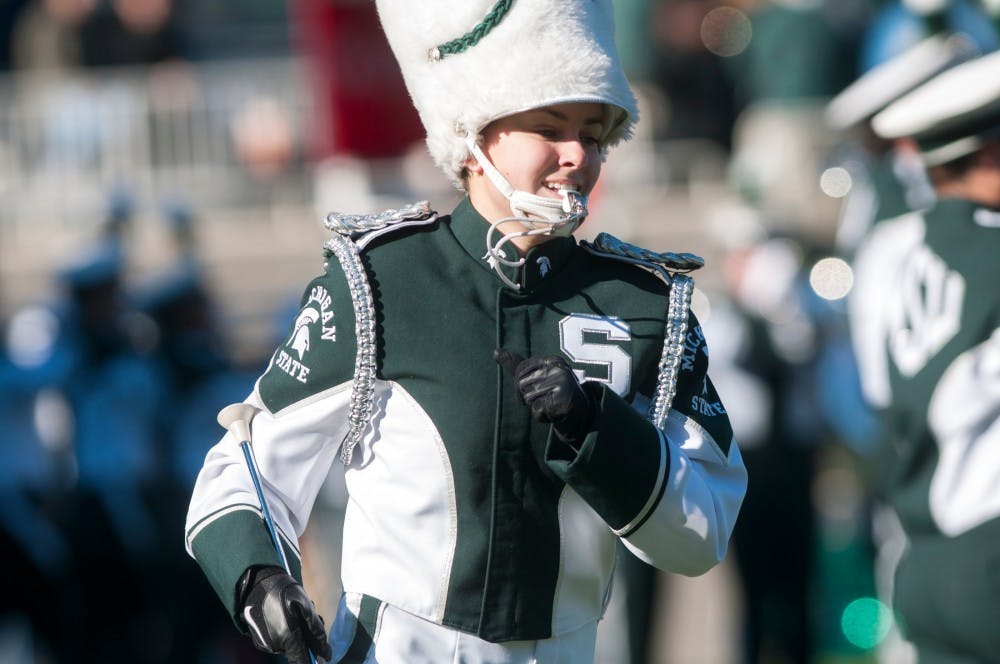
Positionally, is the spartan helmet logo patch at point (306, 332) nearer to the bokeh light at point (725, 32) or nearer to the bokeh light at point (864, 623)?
the bokeh light at point (864, 623)

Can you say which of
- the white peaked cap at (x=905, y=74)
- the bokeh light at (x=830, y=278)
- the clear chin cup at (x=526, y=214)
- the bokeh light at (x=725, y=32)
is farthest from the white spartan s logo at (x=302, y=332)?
the bokeh light at (x=725, y=32)

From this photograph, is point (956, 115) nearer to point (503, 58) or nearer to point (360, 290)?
point (503, 58)

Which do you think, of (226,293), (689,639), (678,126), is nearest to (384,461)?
(689,639)

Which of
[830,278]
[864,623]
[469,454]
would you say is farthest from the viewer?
[864,623]

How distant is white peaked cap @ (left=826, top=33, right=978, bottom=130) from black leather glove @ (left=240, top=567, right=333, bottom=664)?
3.52m

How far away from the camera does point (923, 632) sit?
441 cm

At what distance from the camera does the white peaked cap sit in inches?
235

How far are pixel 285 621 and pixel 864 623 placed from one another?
242 inches

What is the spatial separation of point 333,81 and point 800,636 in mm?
5320

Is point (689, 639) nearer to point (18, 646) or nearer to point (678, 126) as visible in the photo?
point (18, 646)

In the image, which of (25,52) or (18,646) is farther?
(25,52)

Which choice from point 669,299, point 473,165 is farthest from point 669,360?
point 473,165

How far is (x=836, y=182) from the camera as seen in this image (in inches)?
400

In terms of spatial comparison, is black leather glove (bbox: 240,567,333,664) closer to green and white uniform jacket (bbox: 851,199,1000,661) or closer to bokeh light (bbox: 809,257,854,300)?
green and white uniform jacket (bbox: 851,199,1000,661)
